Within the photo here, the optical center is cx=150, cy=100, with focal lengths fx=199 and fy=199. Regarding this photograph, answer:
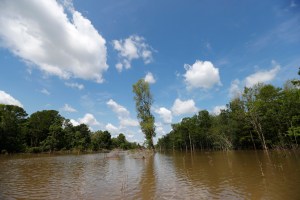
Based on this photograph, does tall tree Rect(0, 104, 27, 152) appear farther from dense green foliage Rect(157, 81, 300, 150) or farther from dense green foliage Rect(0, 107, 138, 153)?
dense green foliage Rect(157, 81, 300, 150)

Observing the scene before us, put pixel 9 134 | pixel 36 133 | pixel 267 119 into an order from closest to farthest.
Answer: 1. pixel 267 119
2. pixel 9 134
3. pixel 36 133

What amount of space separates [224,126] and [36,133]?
72.4 m

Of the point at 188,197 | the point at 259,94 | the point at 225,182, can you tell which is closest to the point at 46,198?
the point at 188,197

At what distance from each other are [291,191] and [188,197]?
496 centimetres

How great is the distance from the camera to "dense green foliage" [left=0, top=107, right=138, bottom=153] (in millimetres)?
58700

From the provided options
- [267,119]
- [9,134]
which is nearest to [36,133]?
[9,134]

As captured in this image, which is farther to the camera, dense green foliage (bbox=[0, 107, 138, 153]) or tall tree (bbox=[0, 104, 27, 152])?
dense green foliage (bbox=[0, 107, 138, 153])

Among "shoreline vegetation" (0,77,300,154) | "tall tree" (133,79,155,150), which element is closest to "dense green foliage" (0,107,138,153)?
"shoreline vegetation" (0,77,300,154)

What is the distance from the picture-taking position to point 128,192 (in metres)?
11.0

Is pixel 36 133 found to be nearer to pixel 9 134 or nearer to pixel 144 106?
pixel 9 134

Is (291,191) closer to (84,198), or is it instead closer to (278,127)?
(84,198)

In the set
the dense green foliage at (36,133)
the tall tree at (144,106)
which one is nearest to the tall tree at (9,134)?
the dense green foliage at (36,133)

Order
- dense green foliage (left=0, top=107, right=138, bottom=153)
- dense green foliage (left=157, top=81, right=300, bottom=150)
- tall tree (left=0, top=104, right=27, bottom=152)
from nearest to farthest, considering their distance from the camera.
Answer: dense green foliage (left=157, top=81, right=300, bottom=150) < tall tree (left=0, top=104, right=27, bottom=152) < dense green foliage (left=0, top=107, right=138, bottom=153)

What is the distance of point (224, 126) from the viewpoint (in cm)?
6028
